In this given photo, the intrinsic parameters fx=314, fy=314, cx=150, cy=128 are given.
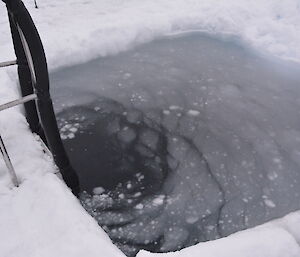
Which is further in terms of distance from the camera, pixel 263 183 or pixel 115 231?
pixel 263 183

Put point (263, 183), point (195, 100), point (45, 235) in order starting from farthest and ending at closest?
1. point (195, 100)
2. point (263, 183)
3. point (45, 235)

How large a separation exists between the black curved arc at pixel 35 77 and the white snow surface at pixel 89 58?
146 mm

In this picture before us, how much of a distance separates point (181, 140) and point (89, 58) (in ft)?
7.67

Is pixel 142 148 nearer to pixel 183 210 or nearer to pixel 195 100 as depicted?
pixel 183 210

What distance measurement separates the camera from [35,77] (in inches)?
79.3

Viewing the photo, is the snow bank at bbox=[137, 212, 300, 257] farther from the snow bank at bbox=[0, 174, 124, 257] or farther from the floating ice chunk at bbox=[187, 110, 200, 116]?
the floating ice chunk at bbox=[187, 110, 200, 116]

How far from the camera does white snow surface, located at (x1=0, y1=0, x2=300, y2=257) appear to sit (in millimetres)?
1737

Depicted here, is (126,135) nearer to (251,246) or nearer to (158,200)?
(158,200)

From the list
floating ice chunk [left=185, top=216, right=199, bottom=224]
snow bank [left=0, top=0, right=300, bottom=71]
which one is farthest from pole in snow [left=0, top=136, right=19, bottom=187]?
snow bank [left=0, top=0, right=300, bottom=71]

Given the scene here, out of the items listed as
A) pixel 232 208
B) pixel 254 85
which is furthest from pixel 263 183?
pixel 254 85

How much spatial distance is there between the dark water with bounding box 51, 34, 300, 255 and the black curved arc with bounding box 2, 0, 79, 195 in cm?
57

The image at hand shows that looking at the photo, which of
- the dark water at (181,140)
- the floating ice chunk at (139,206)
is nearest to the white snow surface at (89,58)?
the dark water at (181,140)

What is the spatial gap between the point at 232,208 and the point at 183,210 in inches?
17.3

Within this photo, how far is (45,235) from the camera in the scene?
6.06 ft
